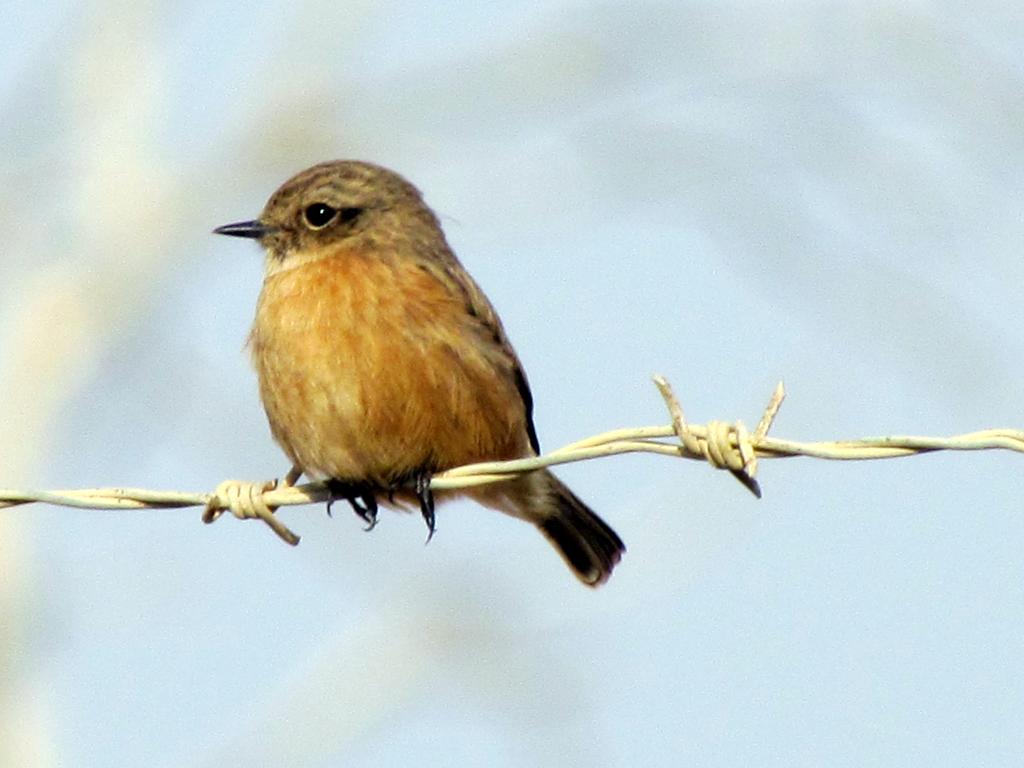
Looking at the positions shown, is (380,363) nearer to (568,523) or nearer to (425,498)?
(425,498)

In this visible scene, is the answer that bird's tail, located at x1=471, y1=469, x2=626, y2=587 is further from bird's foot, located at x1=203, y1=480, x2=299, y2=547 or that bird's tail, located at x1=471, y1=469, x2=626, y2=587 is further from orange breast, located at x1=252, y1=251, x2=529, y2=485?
bird's foot, located at x1=203, y1=480, x2=299, y2=547

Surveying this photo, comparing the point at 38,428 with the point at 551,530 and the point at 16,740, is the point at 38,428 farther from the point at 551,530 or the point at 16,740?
the point at 551,530

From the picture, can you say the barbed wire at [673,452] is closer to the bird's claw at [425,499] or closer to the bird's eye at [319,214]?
the bird's claw at [425,499]

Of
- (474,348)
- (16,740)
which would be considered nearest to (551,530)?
(474,348)

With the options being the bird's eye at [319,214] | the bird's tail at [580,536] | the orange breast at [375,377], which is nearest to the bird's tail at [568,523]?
the bird's tail at [580,536]

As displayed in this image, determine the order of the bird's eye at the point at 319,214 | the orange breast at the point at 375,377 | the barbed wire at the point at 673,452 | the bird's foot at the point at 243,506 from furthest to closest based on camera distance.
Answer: the bird's eye at the point at 319,214
the orange breast at the point at 375,377
the bird's foot at the point at 243,506
the barbed wire at the point at 673,452

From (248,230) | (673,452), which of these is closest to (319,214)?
(248,230)

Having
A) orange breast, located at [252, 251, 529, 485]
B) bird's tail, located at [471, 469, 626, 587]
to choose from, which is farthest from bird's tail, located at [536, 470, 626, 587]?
orange breast, located at [252, 251, 529, 485]

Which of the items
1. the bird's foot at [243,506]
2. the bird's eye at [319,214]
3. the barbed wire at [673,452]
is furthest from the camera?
the bird's eye at [319,214]
